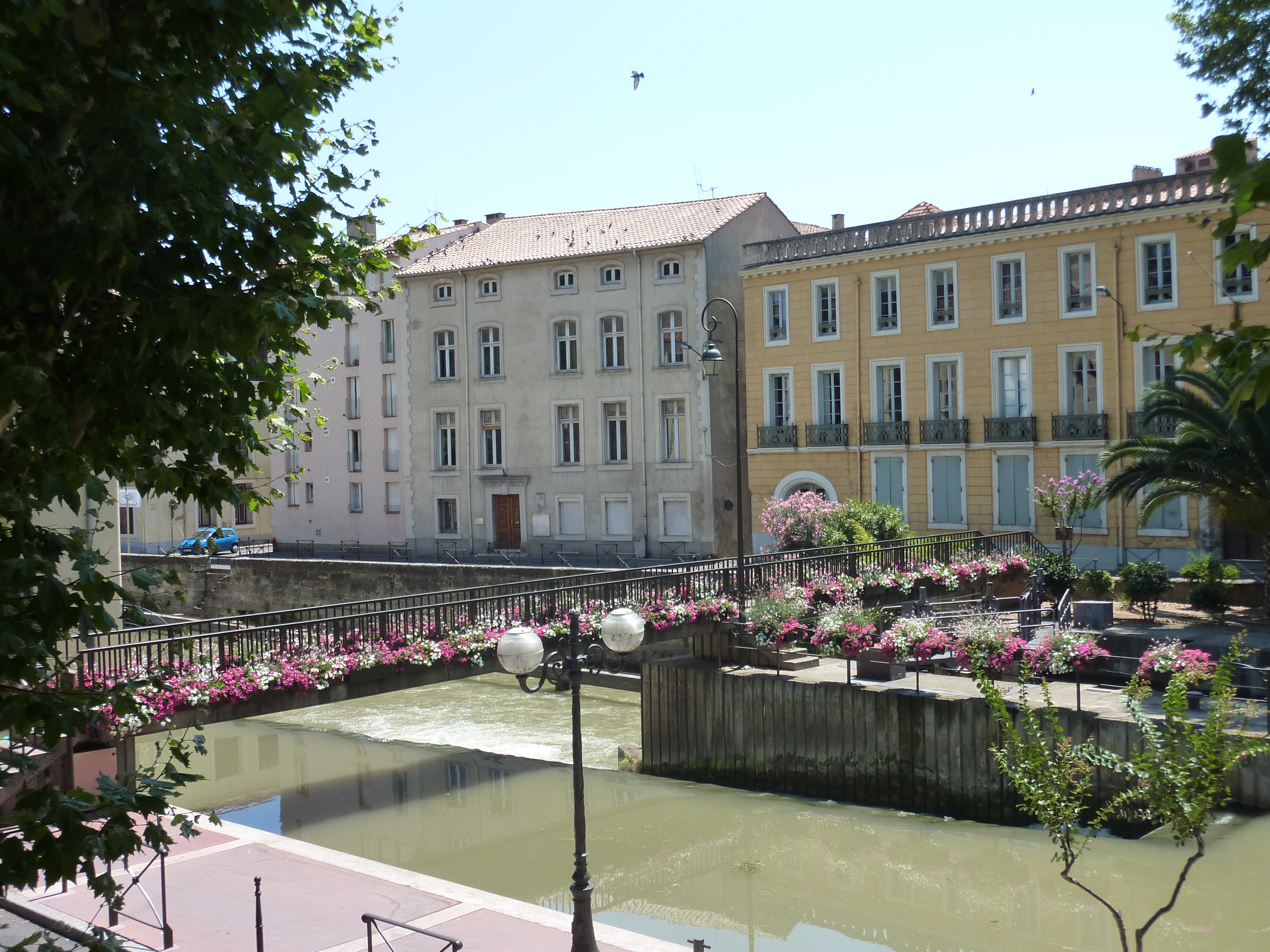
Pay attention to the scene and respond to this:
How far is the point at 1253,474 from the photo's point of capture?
72.5ft

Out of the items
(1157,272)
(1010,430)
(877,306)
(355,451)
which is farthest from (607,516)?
(1157,272)

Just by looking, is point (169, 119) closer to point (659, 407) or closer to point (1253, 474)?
point (1253, 474)

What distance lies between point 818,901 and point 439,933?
5.26m

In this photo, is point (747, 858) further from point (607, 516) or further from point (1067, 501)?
point (607, 516)

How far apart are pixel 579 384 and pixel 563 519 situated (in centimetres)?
477

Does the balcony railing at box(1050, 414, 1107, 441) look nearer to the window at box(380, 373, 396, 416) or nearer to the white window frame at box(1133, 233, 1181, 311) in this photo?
the white window frame at box(1133, 233, 1181, 311)

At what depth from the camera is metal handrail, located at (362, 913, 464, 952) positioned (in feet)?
29.4

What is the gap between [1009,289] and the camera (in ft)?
107

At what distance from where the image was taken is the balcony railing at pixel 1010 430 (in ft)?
105

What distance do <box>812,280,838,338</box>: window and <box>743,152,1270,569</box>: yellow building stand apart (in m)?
0.06

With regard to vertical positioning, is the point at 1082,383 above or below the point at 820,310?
below

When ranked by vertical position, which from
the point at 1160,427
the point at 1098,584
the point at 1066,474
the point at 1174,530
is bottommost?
the point at 1098,584

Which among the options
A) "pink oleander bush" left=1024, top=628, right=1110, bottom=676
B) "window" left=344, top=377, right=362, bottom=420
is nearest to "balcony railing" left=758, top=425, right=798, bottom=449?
"window" left=344, top=377, right=362, bottom=420

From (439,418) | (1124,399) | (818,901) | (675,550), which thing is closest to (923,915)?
(818,901)
